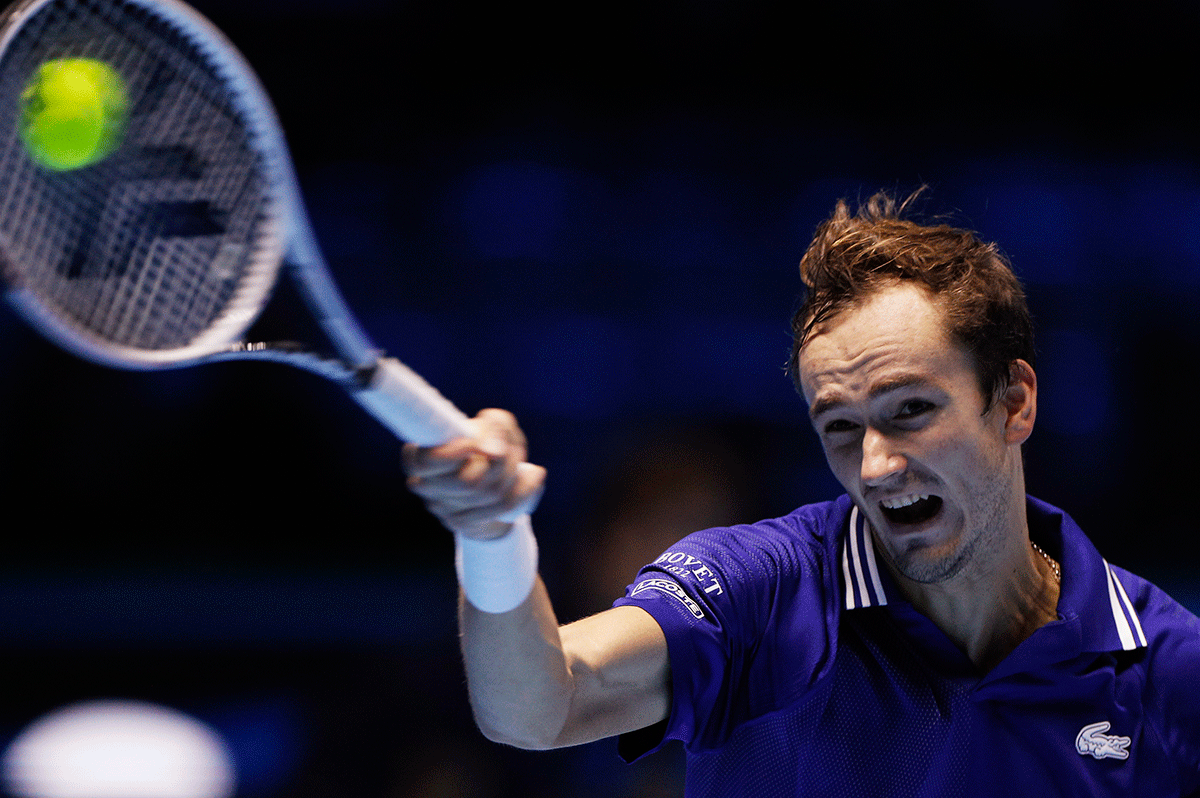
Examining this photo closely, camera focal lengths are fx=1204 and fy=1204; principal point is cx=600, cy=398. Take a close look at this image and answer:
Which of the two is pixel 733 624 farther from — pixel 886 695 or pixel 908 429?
pixel 908 429

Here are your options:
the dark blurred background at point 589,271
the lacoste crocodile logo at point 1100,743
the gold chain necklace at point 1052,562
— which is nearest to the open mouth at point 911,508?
the gold chain necklace at point 1052,562

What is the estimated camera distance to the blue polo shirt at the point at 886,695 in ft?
6.41

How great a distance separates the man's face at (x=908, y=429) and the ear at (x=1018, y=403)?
11cm

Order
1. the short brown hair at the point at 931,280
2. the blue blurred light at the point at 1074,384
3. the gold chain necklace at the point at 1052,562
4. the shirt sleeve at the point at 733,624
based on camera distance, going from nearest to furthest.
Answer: the shirt sleeve at the point at 733,624, the short brown hair at the point at 931,280, the gold chain necklace at the point at 1052,562, the blue blurred light at the point at 1074,384

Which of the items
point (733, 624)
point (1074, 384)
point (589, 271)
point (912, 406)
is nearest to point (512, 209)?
point (589, 271)

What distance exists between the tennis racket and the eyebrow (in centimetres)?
78

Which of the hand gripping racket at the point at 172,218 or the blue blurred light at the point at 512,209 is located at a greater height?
the blue blurred light at the point at 512,209

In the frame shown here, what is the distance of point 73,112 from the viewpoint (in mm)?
1509

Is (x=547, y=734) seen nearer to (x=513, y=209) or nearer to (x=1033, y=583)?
(x=1033, y=583)

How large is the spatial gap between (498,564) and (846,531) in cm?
84

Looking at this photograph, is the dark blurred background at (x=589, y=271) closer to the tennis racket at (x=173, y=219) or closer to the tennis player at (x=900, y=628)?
the tennis player at (x=900, y=628)

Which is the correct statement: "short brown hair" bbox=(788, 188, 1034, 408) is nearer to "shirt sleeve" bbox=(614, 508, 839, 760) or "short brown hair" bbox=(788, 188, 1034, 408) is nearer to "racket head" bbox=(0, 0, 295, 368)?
"shirt sleeve" bbox=(614, 508, 839, 760)

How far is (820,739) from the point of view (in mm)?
1977

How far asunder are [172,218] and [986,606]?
1.49 m
